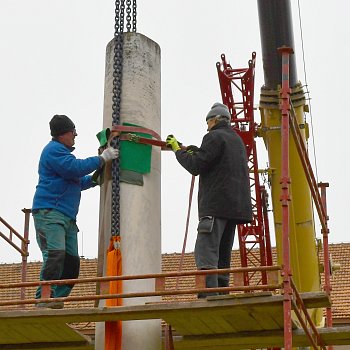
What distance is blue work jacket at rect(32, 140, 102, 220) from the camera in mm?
10047

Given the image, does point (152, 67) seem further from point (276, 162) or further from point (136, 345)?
point (276, 162)

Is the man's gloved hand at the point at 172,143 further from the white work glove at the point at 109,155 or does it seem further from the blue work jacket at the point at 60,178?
the blue work jacket at the point at 60,178

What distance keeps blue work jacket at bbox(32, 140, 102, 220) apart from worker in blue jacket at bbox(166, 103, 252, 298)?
1.05m

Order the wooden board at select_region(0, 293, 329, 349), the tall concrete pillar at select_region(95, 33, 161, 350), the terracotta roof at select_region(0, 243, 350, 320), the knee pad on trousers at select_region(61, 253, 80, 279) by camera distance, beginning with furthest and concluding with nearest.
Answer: the terracotta roof at select_region(0, 243, 350, 320), the knee pad on trousers at select_region(61, 253, 80, 279), the tall concrete pillar at select_region(95, 33, 161, 350), the wooden board at select_region(0, 293, 329, 349)

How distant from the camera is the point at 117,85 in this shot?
33.7 feet

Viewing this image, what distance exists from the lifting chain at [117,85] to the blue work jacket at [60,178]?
0.80ft

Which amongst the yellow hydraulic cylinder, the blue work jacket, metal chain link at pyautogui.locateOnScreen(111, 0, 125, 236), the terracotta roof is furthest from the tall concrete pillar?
the terracotta roof

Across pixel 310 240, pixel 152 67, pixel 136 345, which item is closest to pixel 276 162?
pixel 310 240

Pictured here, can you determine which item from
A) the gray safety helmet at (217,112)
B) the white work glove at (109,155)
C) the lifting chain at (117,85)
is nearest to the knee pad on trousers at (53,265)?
the lifting chain at (117,85)

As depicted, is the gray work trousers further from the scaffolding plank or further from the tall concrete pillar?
the scaffolding plank

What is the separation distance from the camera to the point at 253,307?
29.0ft

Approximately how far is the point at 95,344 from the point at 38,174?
6.27 ft

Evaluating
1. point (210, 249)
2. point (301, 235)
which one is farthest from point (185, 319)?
point (301, 235)

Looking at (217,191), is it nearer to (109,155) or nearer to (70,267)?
(109,155)
